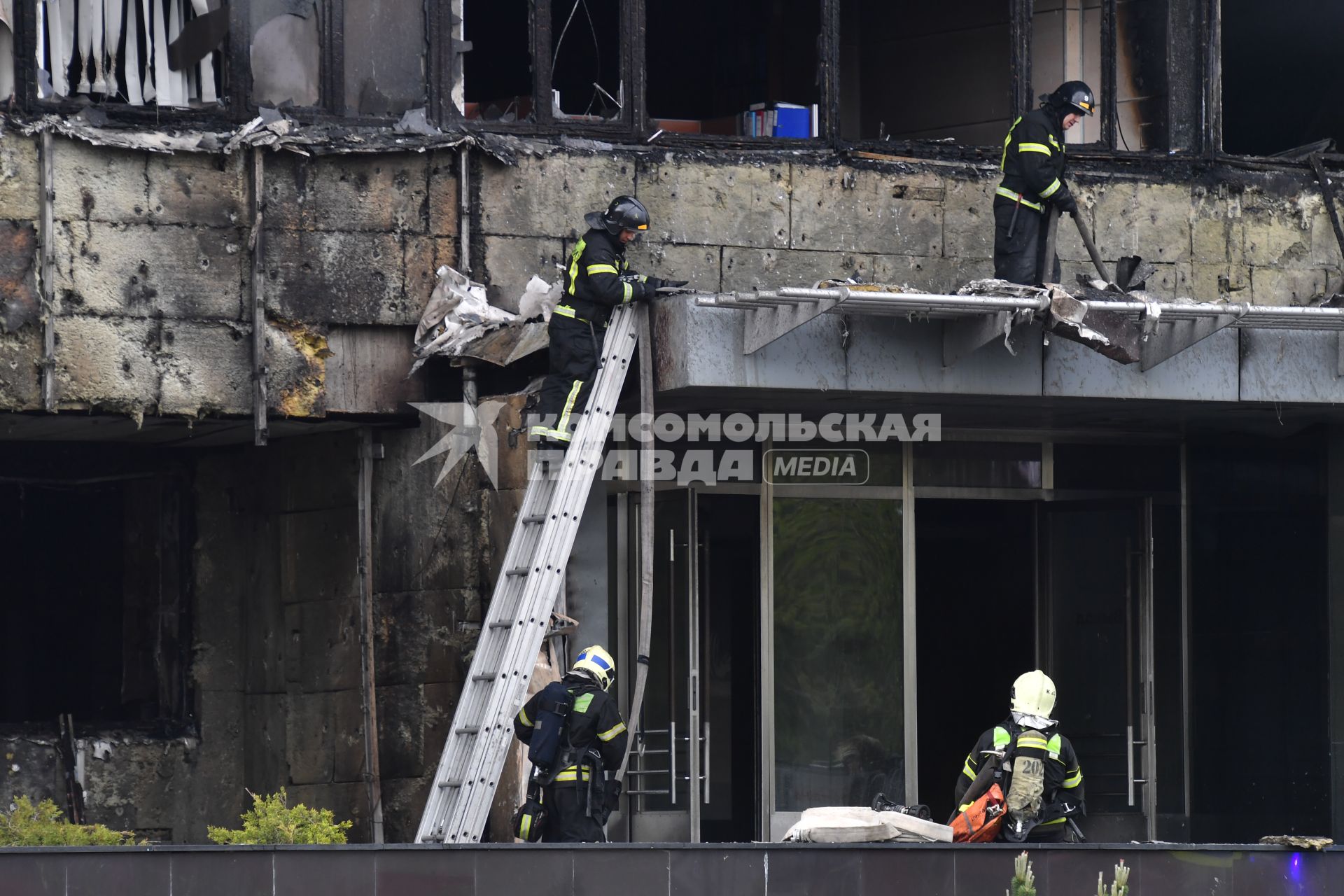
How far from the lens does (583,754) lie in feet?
37.7

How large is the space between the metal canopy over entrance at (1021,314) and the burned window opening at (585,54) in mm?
2704

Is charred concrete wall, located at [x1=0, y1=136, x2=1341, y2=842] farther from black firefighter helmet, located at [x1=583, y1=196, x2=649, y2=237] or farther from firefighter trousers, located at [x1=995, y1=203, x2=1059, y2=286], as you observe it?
black firefighter helmet, located at [x1=583, y1=196, x2=649, y2=237]

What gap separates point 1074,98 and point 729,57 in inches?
182

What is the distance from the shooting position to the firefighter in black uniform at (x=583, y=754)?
11.5 meters

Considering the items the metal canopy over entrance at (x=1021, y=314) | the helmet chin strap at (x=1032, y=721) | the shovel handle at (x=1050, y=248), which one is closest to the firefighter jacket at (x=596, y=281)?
the metal canopy over entrance at (x=1021, y=314)

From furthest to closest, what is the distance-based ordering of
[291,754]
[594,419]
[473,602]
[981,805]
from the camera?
[291,754], [473,602], [594,419], [981,805]

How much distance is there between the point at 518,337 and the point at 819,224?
7.56 feet

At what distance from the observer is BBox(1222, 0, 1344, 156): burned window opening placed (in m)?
15.8

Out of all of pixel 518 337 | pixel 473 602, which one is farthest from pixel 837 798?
pixel 518 337

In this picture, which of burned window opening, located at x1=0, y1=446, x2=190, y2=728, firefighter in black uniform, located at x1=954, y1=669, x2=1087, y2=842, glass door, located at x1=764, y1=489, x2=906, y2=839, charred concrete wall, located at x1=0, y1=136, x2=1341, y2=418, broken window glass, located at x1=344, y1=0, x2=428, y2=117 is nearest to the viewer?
firefighter in black uniform, located at x1=954, y1=669, x2=1087, y2=842

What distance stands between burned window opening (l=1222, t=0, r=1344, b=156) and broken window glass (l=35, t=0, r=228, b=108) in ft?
25.2

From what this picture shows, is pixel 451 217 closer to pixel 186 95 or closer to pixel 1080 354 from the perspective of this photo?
pixel 186 95

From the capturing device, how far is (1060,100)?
12969mm

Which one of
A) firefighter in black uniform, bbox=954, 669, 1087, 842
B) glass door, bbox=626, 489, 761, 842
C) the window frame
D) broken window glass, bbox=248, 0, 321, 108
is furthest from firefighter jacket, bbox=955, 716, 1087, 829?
the window frame
